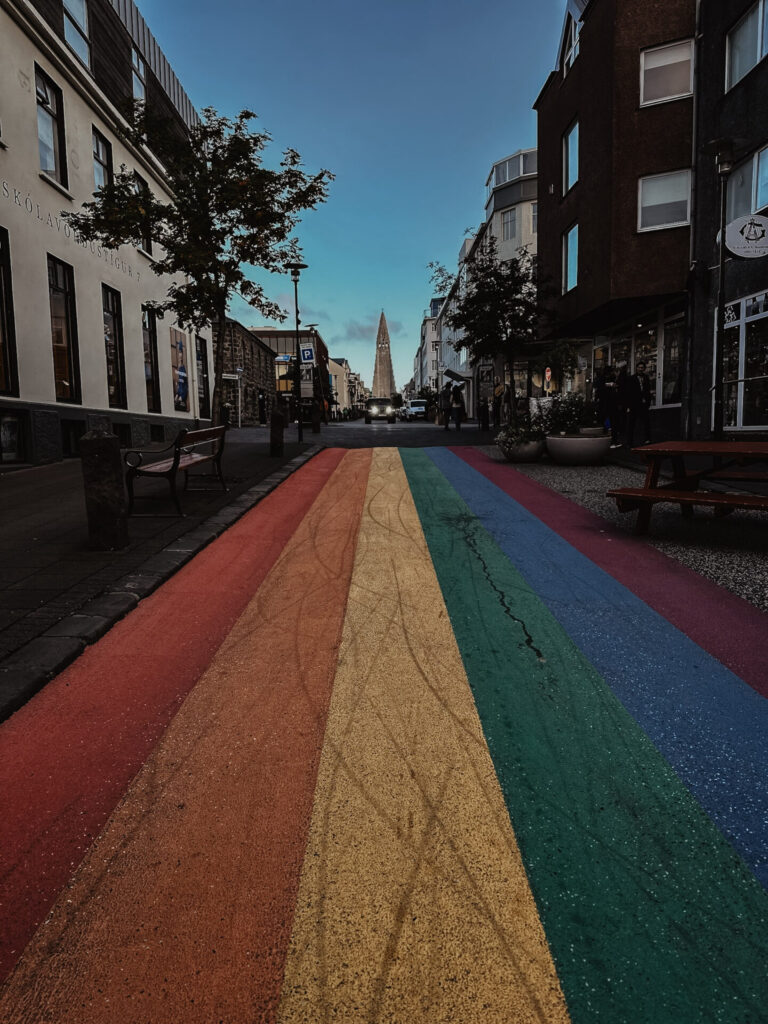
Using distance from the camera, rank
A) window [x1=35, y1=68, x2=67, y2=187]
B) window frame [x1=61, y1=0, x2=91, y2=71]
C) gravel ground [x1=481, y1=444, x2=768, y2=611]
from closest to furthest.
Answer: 1. gravel ground [x1=481, y1=444, x2=768, y2=611]
2. window [x1=35, y1=68, x2=67, y2=187]
3. window frame [x1=61, y1=0, x2=91, y2=71]

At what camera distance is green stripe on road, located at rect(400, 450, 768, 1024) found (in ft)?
4.74

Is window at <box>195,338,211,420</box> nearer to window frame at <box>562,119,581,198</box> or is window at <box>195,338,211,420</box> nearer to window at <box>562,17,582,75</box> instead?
window frame at <box>562,119,581,198</box>

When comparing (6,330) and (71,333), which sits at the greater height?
(71,333)

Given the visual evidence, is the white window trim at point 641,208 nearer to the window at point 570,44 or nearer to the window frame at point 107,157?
the window at point 570,44

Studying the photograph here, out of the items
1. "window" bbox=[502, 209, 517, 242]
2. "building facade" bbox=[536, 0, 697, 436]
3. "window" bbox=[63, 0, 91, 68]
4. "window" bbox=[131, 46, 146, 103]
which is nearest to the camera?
"window" bbox=[63, 0, 91, 68]

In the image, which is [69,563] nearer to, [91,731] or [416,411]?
[91,731]

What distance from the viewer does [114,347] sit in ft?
55.7

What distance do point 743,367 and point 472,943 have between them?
45.7ft

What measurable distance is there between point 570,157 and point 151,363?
14.7 meters

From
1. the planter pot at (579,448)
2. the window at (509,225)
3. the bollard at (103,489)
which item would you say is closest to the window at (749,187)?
the planter pot at (579,448)

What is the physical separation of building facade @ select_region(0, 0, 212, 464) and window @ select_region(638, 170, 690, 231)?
11.3m

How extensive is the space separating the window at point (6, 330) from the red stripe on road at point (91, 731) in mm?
9267

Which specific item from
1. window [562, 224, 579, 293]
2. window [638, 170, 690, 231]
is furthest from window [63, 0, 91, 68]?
window [638, 170, 690, 231]

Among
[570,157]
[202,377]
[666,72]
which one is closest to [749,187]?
[666,72]
